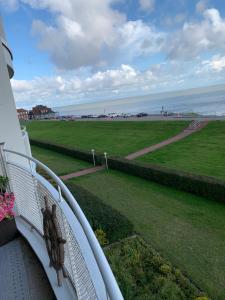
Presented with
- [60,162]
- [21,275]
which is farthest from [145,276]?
[60,162]

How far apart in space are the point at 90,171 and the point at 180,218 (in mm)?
10224

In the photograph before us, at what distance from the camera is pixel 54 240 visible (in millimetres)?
3490

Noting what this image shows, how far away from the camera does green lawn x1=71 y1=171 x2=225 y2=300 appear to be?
8.70 m

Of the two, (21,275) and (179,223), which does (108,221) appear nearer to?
(179,223)

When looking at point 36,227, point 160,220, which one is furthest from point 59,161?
point 36,227

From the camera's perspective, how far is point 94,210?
1023 cm

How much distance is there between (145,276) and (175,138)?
24.3 metres

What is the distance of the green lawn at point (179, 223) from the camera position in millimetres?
8703

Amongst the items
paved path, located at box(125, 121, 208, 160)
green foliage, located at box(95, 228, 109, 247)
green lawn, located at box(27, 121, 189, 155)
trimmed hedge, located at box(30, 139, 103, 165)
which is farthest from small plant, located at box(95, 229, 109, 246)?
green lawn, located at box(27, 121, 189, 155)

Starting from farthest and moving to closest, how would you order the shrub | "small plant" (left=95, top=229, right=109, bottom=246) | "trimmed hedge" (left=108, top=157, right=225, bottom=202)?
"trimmed hedge" (left=108, top=157, right=225, bottom=202)
"small plant" (left=95, top=229, right=109, bottom=246)
the shrub

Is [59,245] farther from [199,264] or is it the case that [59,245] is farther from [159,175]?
[159,175]

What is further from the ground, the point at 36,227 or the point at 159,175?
the point at 36,227

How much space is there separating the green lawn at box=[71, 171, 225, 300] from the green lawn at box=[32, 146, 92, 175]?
3797 millimetres

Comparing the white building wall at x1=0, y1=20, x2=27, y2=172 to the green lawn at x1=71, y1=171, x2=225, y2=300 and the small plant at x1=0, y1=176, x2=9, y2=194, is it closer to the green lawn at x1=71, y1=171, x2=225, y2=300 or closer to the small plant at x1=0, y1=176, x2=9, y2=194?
the small plant at x1=0, y1=176, x2=9, y2=194
